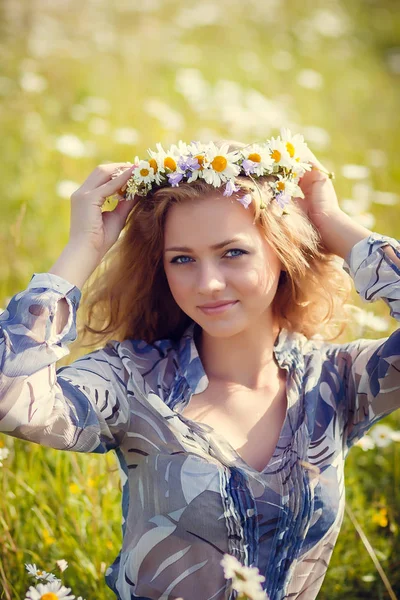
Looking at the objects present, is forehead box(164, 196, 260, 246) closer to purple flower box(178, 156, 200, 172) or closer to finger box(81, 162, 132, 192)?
purple flower box(178, 156, 200, 172)

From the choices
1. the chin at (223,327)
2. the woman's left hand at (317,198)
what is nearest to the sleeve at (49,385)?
the chin at (223,327)

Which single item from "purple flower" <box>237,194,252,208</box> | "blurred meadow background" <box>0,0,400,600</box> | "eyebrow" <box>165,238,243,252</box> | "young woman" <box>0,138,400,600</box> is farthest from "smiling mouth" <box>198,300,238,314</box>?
"blurred meadow background" <box>0,0,400,600</box>

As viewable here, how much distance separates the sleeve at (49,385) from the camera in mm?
1583

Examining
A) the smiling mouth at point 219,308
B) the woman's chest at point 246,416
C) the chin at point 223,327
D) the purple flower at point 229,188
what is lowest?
the woman's chest at point 246,416

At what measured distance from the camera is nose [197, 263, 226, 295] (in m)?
1.79

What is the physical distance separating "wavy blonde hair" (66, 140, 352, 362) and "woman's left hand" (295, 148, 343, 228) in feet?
0.14

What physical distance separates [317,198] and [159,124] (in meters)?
2.99

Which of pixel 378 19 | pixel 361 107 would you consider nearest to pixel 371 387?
pixel 361 107

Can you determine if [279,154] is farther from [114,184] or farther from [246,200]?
[114,184]

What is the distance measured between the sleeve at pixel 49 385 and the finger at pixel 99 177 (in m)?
0.31

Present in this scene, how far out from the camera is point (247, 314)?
187cm

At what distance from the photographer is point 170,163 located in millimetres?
1882

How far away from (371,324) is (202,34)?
5816mm

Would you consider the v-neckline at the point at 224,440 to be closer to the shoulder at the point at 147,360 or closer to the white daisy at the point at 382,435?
the shoulder at the point at 147,360
